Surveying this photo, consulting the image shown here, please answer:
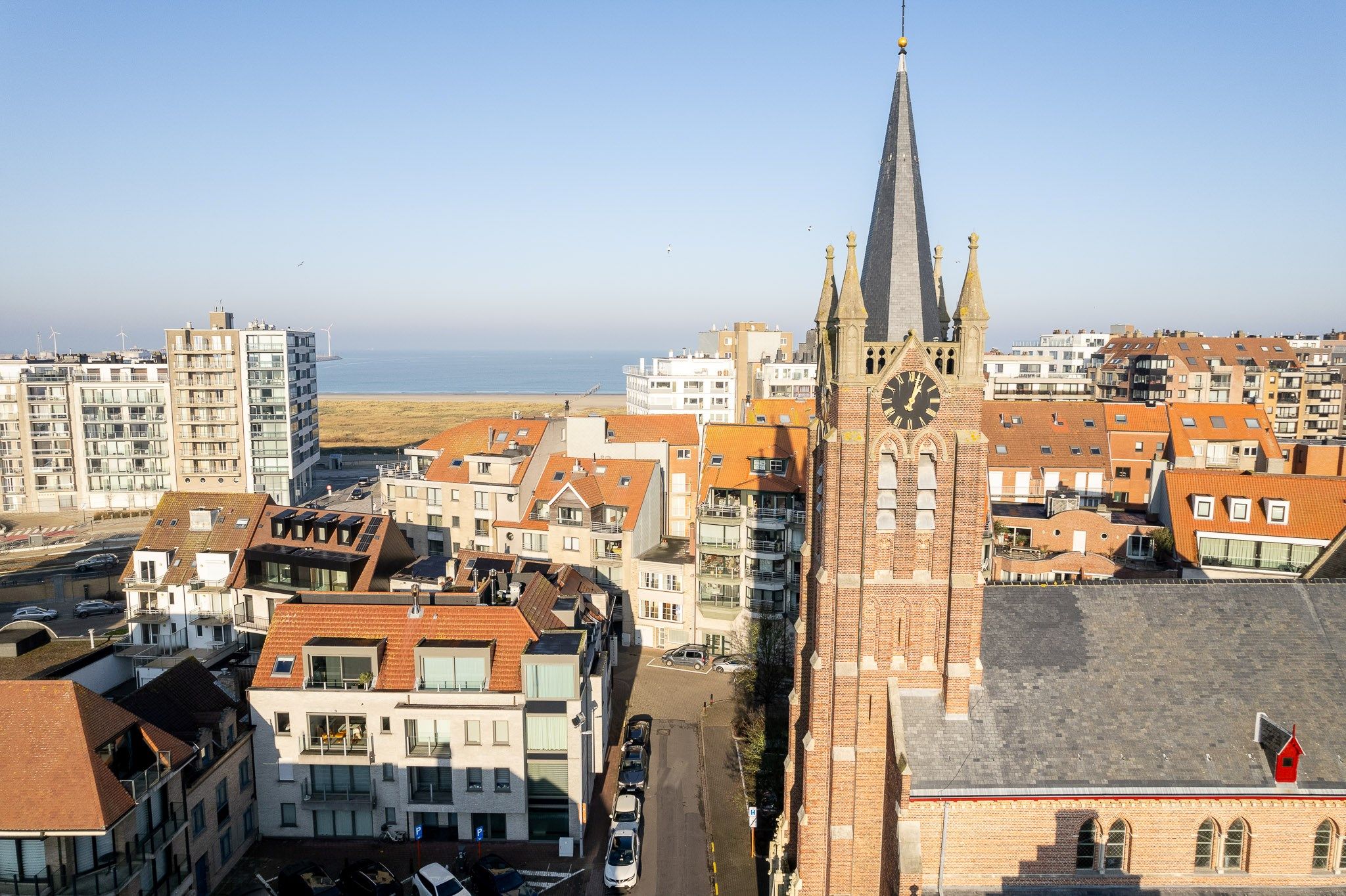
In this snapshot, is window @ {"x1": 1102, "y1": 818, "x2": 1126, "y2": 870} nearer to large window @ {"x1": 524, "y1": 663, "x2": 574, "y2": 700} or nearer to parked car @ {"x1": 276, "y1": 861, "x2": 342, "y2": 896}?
large window @ {"x1": 524, "y1": 663, "x2": 574, "y2": 700}

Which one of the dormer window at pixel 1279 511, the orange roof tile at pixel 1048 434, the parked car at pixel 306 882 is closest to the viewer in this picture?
the parked car at pixel 306 882

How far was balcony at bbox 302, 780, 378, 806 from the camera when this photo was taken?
37.8 meters

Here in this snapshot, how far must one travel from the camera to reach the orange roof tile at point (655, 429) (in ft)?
241

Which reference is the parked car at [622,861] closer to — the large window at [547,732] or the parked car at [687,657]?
the large window at [547,732]

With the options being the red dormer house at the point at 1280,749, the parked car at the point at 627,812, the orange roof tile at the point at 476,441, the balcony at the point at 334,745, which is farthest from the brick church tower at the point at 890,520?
the orange roof tile at the point at 476,441

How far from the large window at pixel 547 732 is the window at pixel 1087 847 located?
2039 cm

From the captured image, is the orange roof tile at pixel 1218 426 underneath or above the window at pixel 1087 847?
above

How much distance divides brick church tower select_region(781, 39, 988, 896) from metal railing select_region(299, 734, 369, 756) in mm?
20182

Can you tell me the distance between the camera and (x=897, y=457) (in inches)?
1083

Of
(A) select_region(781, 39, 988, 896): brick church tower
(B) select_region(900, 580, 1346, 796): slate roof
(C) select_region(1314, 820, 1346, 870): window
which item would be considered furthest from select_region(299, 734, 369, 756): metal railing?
(C) select_region(1314, 820, 1346, 870): window

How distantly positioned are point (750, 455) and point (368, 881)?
3569 centimetres

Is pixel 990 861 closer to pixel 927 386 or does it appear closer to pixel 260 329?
pixel 927 386

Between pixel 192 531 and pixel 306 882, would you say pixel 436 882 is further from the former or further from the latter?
pixel 192 531

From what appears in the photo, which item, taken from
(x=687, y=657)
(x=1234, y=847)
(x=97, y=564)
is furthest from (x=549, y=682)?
(x=97, y=564)
